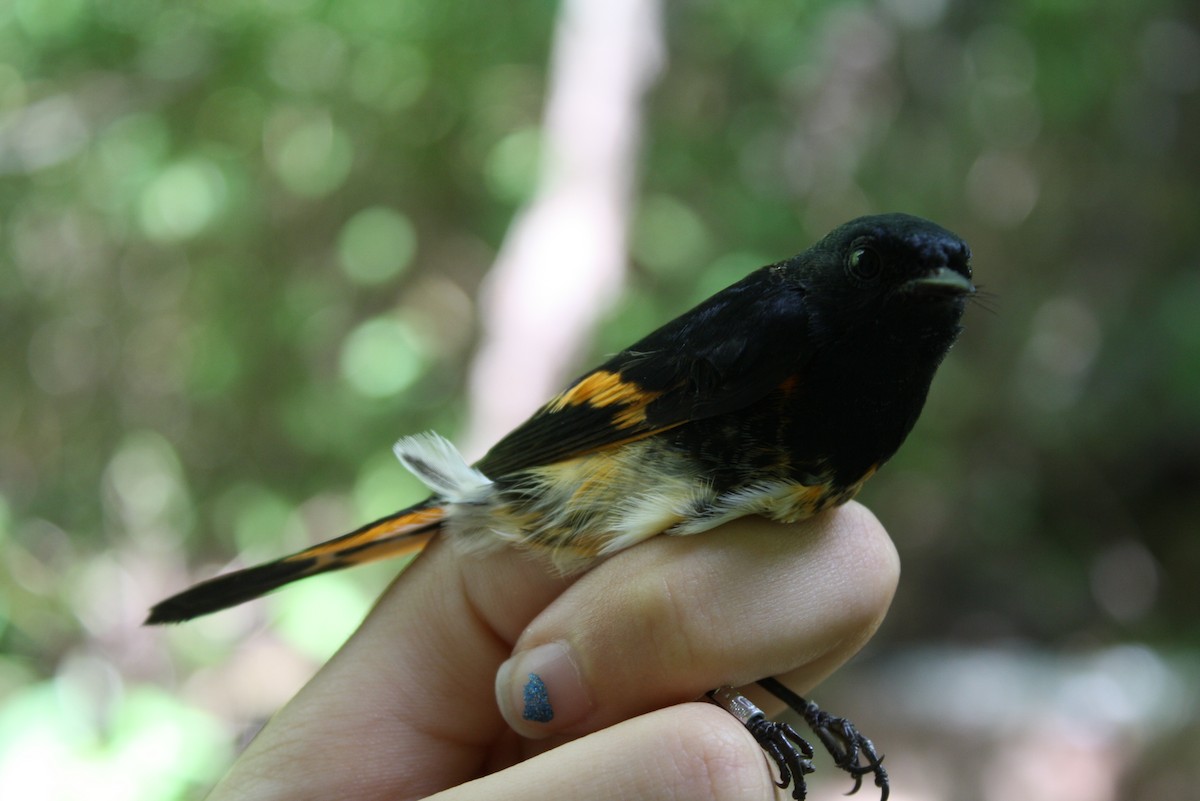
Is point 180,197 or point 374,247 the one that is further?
point 374,247

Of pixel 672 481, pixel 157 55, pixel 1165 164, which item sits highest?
pixel 157 55

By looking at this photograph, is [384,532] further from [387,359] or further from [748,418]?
[387,359]

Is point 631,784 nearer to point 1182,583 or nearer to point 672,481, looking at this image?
point 672,481

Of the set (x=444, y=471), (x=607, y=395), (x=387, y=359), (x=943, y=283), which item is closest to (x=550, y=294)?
(x=387, y=359)

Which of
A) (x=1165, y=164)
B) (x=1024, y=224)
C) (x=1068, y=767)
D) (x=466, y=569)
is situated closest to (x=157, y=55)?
(x=466, y=569)

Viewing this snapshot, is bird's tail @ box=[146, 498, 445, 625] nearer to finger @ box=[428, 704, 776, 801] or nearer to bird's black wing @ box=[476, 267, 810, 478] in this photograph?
bird's black wing @ box=[476, 267, 810, 478]

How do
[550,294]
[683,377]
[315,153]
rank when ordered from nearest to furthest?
[683,377] < [550,294] < [315,153]

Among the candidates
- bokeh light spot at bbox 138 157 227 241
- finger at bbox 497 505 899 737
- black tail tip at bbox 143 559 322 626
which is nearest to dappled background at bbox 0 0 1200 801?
bokeh light spot at bbox 138 157 227 241
